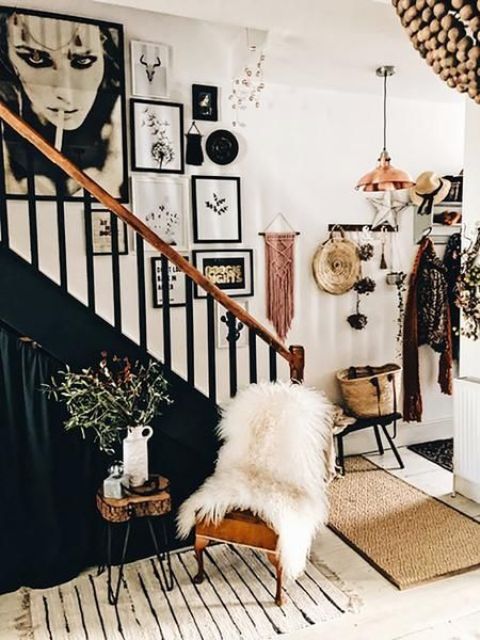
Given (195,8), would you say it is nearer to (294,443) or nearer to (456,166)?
(294,443)

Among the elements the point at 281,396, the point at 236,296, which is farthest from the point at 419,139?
the point at 281,396

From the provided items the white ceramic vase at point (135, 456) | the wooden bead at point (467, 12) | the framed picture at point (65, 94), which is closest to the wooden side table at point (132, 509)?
the white ceramic vase at point (135, 456)

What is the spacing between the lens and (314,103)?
14.5 feet

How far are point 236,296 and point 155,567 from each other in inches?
77.8

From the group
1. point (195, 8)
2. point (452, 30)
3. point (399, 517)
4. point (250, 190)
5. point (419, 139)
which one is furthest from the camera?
point (419, 139)

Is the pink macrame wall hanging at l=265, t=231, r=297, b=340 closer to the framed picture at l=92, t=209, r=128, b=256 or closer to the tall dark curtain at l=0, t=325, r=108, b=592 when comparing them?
the framed picture at l=92, t=209, r=128, b=256

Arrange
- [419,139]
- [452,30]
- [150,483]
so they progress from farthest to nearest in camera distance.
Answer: [419,139] → [150,483] → [452,30]

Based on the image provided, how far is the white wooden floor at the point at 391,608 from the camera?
2.50 meters

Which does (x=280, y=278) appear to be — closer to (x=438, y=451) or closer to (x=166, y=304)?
(x=166, y=304)

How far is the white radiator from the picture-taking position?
11.9ft

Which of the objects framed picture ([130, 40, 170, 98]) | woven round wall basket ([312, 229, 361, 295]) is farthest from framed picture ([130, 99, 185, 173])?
woven round wall basket ([312, 229, 361, 295])

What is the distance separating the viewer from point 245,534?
2725mm

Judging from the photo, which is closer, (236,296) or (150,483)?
(150,483)

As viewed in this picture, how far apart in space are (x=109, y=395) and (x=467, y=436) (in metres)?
2.34
